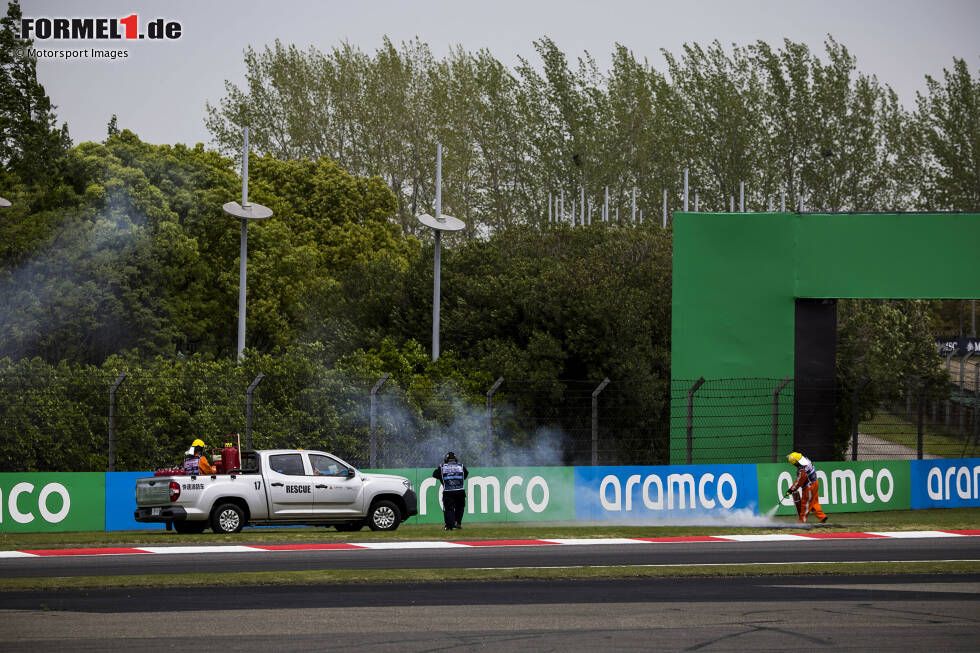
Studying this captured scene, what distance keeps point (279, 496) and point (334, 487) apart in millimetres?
934

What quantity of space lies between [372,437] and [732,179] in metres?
57.8

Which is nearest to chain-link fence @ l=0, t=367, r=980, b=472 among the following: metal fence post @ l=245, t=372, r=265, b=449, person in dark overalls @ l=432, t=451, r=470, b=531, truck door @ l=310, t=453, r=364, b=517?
metal fence post @ l=245, t=372, r=265, b=449

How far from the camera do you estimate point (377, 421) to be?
25688mm

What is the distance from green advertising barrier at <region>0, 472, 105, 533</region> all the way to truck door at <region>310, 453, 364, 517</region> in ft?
11.8

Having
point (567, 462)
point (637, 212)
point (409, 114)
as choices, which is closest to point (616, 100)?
point (637, 212)

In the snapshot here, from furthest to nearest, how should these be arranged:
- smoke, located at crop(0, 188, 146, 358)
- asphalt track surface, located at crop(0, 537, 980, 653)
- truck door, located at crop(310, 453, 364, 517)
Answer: smoke, located at crop(0, 188, 146, 358), truck door, located at crop(310, 453, 364, 517), asphalt track surface, located at crop(0, 537, 980, 653)

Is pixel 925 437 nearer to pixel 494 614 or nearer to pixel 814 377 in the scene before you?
pixel 814 377

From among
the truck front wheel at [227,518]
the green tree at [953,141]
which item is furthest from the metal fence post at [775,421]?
the green tree at [953,141]

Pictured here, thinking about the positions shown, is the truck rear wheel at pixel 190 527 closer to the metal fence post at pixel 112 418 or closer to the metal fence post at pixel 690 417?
the metal fence post at pixel 112 418

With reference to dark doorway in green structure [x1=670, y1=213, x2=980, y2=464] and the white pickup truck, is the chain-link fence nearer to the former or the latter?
dark doorway in green structure [x1=670, y1=213, x2=980, y2=464]

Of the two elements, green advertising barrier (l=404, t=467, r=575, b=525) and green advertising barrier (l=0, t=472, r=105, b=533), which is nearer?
green advertising barrier (l=0, t=472, r=105, b=533)

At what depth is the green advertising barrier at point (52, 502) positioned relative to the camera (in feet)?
69.4

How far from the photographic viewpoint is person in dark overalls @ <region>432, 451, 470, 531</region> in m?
22.0

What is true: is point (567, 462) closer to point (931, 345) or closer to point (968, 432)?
point (968, 432)
